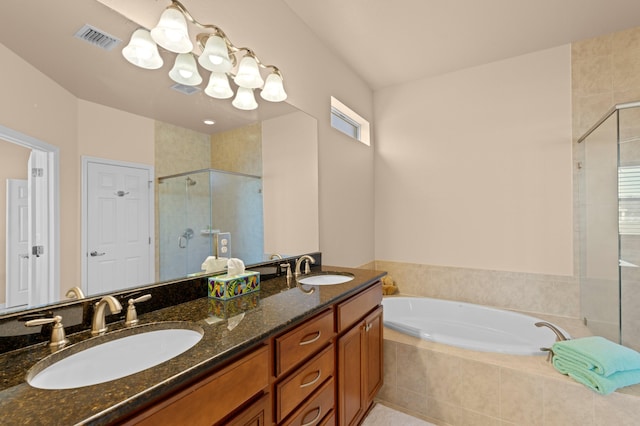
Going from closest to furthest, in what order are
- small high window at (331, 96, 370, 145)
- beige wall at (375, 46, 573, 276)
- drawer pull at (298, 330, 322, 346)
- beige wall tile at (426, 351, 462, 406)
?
drawer pull at (298, 330, 322, 346), beige wall tile at (426, 351, 462, 406), beige wall at (375, 46, 573, 276), small high window at (331, 96, 370, 145)

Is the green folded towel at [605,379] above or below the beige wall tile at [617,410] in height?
above

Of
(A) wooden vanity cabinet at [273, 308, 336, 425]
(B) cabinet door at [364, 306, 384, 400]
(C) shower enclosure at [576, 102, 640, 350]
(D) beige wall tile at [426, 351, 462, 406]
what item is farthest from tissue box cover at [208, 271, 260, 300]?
(C) shower enclosure at [576, 102, 640, 350]

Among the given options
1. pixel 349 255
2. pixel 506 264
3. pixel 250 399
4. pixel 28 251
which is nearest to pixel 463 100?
pixel 506 264

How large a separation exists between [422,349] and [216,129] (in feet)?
5.89

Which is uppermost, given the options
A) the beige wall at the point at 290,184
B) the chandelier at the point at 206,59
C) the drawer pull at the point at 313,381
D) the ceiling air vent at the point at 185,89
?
the chandelier at the point at 206,59

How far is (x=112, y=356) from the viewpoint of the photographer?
34.7 inches

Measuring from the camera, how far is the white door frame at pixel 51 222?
88cm

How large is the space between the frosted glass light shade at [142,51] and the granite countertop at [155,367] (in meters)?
1.03

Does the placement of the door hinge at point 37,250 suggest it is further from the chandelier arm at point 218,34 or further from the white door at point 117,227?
the chandelier arm at point 218,34

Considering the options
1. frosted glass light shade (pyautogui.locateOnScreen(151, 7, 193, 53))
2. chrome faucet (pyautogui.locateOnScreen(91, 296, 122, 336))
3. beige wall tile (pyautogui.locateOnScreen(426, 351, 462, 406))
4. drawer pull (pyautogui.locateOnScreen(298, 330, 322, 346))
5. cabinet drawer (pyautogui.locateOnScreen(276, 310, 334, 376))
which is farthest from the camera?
beige wall tile (pyautogui.locateOnScreen(426, 351, 462, 406))

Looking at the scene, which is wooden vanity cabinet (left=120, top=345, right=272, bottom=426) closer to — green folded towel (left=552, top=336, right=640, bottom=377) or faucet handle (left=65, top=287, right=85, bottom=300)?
faucet handle (left=65, top=287, right=85, bottom=300)

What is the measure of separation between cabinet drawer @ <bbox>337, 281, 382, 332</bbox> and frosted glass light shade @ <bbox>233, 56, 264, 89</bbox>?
4.29 ft

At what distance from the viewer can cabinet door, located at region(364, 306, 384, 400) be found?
5.52ft

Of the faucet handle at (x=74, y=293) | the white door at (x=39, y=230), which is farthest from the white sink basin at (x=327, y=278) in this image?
the white door at (x=39, y=230)
